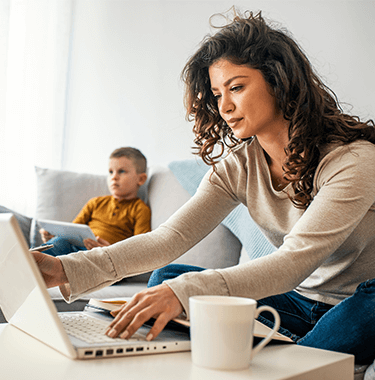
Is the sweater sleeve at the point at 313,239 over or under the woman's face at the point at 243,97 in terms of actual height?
under

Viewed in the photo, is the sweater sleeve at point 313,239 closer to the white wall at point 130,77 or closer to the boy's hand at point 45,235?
the boy's hand at point 45,235

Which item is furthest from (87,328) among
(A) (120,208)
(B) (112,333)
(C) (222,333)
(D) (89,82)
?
(D) (89,82)

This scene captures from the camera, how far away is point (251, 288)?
25.5 inches

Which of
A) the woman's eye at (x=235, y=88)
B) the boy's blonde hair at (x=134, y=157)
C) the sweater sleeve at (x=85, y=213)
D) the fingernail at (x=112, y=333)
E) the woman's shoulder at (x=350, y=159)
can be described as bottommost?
the sweater sleeve at (x=85, y=213)

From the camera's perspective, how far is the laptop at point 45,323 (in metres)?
0.51

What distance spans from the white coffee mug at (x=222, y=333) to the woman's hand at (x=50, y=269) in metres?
0.32

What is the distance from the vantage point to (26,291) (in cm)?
57

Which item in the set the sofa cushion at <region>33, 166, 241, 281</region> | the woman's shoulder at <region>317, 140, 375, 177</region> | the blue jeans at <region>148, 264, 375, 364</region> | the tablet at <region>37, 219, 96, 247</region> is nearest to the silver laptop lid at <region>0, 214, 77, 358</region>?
the blue jeans at <region>148, 264, 375, 364</region>

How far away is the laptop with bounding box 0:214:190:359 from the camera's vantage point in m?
0.51

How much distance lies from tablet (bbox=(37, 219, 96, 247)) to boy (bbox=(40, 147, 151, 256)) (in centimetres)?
32

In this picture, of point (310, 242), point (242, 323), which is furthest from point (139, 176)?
point (242, 323)

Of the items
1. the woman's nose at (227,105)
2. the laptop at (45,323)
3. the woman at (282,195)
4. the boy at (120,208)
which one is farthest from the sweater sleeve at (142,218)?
the laptop at (45,323)

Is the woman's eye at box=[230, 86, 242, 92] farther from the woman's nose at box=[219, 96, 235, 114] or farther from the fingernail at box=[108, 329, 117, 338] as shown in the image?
the fingernail at box=[108, 329, 117, 338]

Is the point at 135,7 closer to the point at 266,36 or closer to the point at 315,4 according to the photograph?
the point at 315,4
